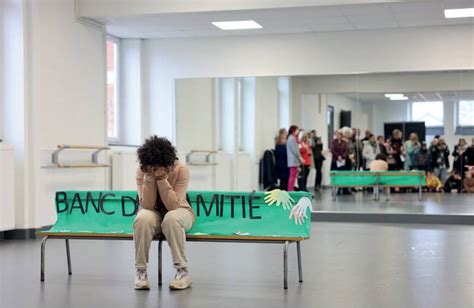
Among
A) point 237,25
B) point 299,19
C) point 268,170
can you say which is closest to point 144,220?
point 299,19

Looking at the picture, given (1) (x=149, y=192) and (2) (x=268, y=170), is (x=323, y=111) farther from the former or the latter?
(1) (x=149, y=192)

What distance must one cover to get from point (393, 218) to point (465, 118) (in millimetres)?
1988

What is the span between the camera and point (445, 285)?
5.55 m

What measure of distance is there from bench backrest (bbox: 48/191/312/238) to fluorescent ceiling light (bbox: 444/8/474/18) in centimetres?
554

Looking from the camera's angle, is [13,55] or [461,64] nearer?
[13,55]

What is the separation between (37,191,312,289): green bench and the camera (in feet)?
18.8

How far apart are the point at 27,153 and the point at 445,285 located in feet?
18.3

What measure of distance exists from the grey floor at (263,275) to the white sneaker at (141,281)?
71 mm

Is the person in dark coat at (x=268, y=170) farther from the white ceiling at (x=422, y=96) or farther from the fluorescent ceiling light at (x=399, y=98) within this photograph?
the fluorescent ceiling light at (x=399, y=98)

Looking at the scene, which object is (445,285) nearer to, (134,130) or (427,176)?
(427,176)

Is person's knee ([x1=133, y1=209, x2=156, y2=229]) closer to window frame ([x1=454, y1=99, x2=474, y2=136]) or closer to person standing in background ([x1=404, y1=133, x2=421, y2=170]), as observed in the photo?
window frame ([x1=454, y1=99, x2=474, y2=136])

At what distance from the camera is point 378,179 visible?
40.7ft

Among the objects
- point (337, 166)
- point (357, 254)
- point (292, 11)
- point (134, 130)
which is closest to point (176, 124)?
point (134, 130)

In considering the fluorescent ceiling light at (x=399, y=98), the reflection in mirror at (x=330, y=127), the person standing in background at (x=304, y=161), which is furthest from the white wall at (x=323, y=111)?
the fluorescent ceiling light at (x=399, y=98)
